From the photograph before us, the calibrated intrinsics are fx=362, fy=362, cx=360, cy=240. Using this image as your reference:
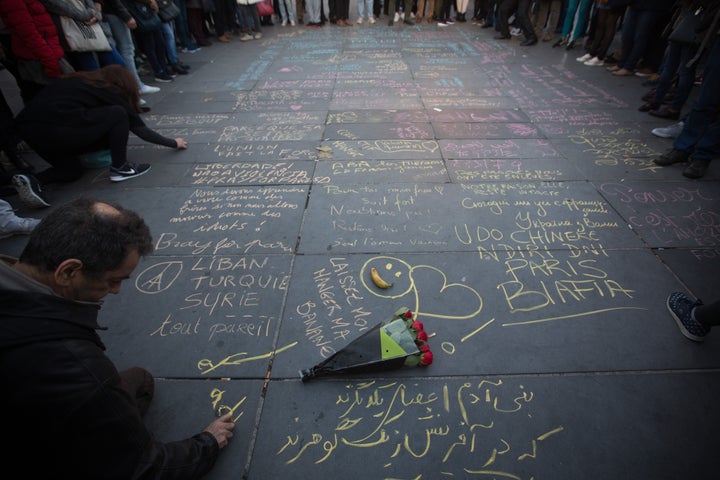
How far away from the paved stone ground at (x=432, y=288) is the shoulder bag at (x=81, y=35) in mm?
1393

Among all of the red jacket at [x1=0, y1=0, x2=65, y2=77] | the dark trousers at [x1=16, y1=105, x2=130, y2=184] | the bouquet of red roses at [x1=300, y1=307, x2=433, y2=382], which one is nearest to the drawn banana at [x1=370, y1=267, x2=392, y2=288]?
the bouquet of red roses at [x1=300, y1=307, x2=433, y2=382]

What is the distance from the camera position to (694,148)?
4.69m

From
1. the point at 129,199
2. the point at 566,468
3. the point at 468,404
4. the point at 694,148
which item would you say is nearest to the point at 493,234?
the point at 468,404

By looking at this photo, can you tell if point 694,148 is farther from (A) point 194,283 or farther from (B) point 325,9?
(B) point 325,9

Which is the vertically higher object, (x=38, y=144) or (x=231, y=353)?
(x=38, y=144)

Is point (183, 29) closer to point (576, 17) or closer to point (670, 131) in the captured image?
point (576, 17)

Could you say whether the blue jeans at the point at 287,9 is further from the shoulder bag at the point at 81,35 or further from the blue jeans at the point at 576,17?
the blue jeans at the point at 576,17

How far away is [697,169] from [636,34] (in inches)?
189

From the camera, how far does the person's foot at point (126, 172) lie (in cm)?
458

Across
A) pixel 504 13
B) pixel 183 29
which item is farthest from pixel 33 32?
pixel 504 13

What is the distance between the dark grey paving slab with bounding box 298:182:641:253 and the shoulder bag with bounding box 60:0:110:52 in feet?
15.3

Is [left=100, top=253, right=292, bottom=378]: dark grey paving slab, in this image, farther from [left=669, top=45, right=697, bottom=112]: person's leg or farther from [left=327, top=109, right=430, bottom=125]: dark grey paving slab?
[left=669, top=45, right=697, bottom=112]: person's leg

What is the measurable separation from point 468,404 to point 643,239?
269cm

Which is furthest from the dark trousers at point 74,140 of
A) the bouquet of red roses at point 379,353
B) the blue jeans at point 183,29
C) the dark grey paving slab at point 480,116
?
the blue jeans at point 183,29
